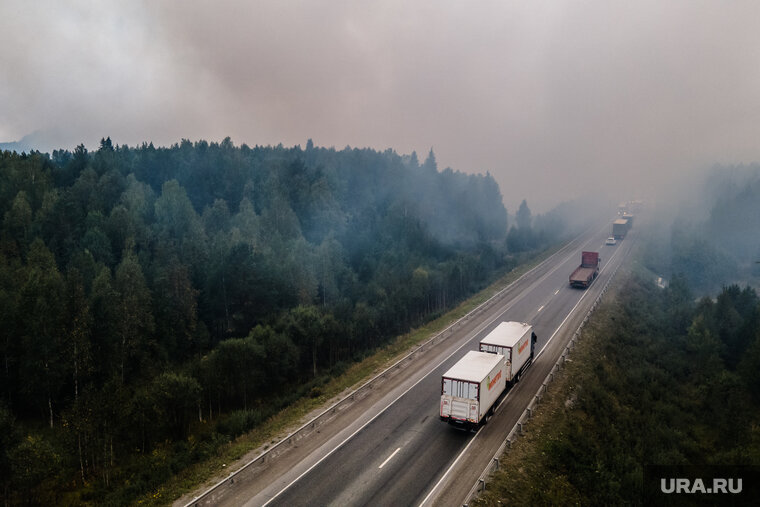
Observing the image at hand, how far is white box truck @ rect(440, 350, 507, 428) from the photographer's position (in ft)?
81.8

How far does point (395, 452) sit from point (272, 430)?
28.3 feet

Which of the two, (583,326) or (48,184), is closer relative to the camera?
(583,326)

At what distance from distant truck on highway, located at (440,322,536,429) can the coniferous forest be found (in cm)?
1521

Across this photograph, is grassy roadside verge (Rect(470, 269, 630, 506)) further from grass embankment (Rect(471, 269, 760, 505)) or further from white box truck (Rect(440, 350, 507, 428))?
white box truck (Rect(440, 350, 507, 428))

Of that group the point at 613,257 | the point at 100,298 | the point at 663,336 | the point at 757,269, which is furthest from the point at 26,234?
the point at 757,269

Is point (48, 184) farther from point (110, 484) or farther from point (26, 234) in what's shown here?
point (110, 484)

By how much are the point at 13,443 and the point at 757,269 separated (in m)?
150

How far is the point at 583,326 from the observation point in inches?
1812

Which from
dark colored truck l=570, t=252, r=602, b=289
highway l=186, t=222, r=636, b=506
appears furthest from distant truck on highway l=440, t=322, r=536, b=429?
dark colored truck l=570, t=252, r=602, b=289

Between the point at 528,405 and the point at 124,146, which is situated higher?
the point at 124,146

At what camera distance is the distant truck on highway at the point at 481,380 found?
2503cm

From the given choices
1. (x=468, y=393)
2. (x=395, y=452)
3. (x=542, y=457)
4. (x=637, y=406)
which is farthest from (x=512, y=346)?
(x=637, y=406)

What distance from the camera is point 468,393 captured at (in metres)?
25.1

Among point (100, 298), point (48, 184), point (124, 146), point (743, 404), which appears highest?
point (124, 146)
